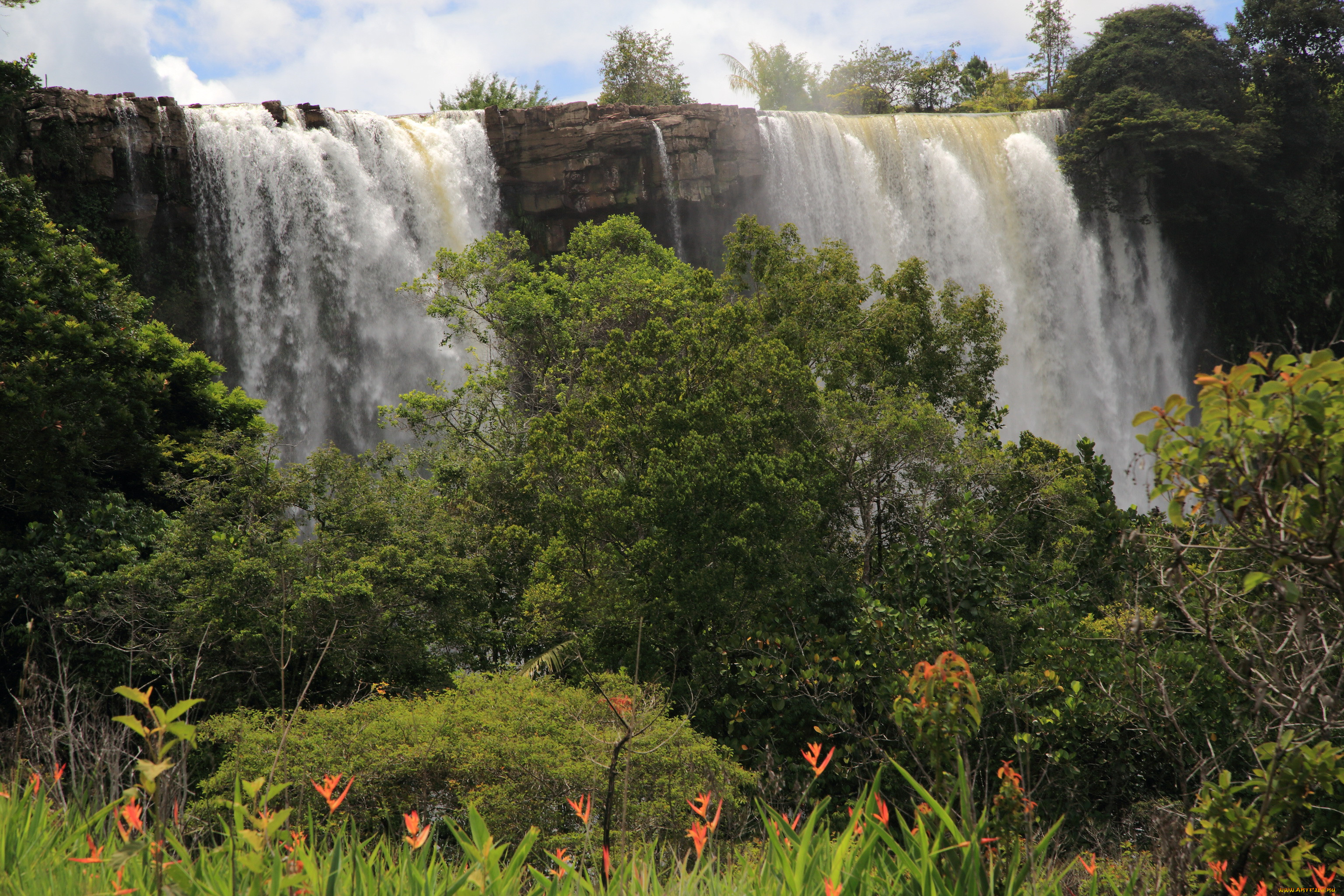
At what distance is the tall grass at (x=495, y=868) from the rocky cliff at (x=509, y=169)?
80.8 feet

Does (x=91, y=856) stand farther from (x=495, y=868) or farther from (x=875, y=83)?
(x=875, y=83)

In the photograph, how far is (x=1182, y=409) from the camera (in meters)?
2.92

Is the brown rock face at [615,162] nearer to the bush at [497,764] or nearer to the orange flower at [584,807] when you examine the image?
the bush at [497,764]

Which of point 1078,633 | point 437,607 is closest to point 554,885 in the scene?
point 1078,633

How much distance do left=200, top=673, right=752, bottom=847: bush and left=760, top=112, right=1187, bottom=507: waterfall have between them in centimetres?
2482

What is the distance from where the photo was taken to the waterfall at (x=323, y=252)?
2461 centimetres

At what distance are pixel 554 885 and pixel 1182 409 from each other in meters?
2.41

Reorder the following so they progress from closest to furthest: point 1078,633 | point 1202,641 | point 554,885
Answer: point 554,885 → point 1202,641 → point 1078,633

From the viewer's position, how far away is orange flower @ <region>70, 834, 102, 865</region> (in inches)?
90.1

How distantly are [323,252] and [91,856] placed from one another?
24906 mm

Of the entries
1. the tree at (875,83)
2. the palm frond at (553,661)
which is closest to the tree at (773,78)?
the tree at (875,83)

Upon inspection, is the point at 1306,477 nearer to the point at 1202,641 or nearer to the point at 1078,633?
the point at 1202,641

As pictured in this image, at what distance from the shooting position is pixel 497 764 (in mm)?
7934

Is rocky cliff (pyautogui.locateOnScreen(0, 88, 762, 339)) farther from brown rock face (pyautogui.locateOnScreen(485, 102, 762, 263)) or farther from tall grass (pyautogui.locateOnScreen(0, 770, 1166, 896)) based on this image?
tall grass (pyautogui.locateOnScreen(0, 770, 1166, 896))
